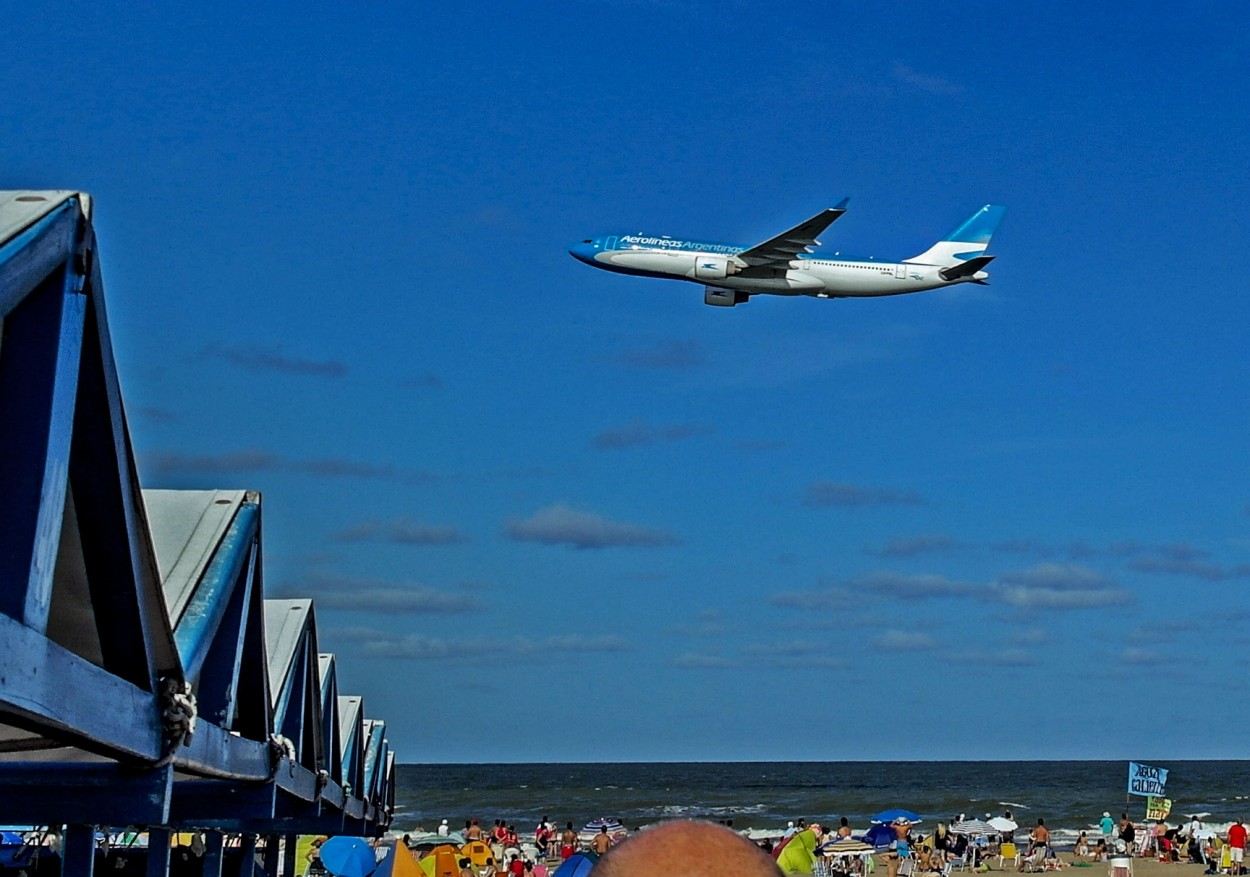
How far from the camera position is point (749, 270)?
50.1 m

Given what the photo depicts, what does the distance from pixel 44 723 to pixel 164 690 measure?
1581 mm

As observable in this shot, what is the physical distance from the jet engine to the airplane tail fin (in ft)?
62.7

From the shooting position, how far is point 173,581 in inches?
310

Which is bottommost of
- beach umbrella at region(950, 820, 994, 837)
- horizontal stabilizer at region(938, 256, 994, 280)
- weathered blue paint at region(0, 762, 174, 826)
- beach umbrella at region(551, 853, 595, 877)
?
beach umbrella at region(950, 820, 994, 837)

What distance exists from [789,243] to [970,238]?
77.4 feet

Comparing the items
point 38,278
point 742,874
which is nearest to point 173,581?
point 38,278

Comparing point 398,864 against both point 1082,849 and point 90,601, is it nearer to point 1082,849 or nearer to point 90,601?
point 90,601

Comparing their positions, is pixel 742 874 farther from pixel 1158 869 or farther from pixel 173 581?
pixel 1158 869

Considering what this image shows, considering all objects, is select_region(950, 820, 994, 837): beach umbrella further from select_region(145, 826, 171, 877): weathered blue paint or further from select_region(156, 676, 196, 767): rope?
select_region(156, 676, 196, 767): rope

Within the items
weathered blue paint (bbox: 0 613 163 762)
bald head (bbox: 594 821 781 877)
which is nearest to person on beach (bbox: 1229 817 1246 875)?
weathered blue paint (bbox: 0 613 163 762)

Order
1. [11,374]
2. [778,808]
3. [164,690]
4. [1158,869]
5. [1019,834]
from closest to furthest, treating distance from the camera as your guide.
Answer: [11,374], [164,690], [1158,869], [1019,834], [778,808]

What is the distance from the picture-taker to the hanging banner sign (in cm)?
3625

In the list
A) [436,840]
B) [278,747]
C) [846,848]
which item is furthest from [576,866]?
[436,840]

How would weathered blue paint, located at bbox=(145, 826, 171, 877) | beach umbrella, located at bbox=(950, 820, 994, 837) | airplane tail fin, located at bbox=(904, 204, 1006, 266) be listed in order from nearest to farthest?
weathered blue paint, located at bbox=(145, 826, 171, 877)
beach umbrella, located at bbox=(950, 820, 994, 837)
airplane tail fin, located at bbox=(904, 204, 1006, 266)
